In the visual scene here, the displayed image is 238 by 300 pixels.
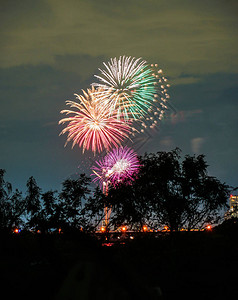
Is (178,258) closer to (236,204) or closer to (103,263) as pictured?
(103,263)

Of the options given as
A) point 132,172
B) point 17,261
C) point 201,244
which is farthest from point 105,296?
point 132,172

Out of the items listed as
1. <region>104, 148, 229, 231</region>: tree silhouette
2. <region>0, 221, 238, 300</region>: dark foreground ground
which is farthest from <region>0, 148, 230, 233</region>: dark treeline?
<region>0, 221, 238, 300</region>: dark foreground ground

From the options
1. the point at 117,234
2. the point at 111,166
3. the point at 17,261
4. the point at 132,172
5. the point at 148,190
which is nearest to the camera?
the point at 17,261

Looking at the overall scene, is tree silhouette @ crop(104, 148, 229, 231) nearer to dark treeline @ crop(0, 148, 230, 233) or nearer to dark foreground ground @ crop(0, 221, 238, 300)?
dark treeline @ crop(0, 148, 230, 233)

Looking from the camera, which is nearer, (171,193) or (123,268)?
(123,268)

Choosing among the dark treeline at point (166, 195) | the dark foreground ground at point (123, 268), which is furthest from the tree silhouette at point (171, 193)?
the dark foreground ground at point (123, 268)

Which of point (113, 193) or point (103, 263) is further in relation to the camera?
point (113, 193)

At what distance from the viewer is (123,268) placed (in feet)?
6.21

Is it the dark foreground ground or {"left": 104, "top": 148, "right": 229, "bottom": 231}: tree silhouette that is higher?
{"left": 104, "top": 148, "right": 229, "bottom": 231}: tree silhouette

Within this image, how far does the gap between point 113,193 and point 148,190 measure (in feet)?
8.47

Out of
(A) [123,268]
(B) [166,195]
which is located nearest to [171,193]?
(B) [166,195]

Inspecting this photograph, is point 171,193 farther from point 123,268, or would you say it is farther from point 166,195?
point 123,268

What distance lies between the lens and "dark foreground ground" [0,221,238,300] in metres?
1.94

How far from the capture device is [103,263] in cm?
193
